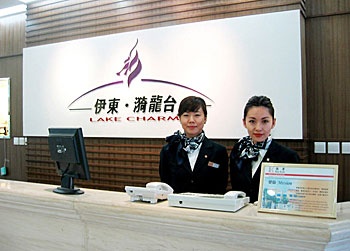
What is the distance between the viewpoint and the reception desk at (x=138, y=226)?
1.28 meters

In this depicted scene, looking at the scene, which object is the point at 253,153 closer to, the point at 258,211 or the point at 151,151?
the point at 258,211

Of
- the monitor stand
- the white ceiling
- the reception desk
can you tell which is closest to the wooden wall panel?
the white ceiling

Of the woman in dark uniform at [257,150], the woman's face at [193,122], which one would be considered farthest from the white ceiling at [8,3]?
the woman in dark uniform at [257,150]

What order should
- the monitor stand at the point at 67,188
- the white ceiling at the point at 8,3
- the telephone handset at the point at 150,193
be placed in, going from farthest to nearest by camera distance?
the white ceiling at the point at 8,3 → the monitor stand at the point at 67,188 → the telephone handset at the point at 150,193

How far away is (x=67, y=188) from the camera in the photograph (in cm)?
211

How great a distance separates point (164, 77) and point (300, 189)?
335 cm

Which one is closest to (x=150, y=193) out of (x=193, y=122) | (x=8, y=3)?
(x=193, y=122)

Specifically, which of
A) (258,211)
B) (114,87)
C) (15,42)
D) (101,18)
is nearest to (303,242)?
(258,211)

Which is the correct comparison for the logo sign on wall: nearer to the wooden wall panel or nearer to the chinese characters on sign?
the chinese characters on sign

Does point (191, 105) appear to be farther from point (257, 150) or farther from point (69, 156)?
point (69, 156)

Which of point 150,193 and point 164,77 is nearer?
point 150,193

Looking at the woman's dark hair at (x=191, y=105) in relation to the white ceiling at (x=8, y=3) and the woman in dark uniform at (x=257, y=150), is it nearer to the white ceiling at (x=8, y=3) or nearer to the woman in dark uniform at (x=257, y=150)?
the woman in dark uniform at (x=257, y=150)

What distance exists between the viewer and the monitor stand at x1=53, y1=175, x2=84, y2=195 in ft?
6.77

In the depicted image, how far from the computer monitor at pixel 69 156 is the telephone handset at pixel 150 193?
1.58 ft
